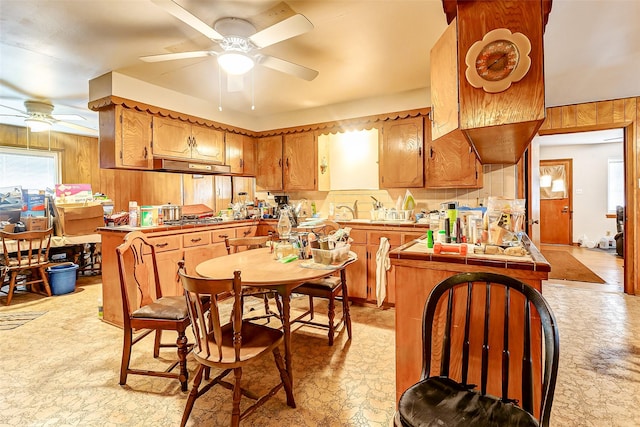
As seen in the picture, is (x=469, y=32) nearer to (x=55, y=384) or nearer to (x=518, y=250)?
(x=518, y=250)

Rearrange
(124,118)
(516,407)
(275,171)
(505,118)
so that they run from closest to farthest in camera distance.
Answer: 1. (516,407)
2. (505,118)
3. (124,118)
4. (275,171)

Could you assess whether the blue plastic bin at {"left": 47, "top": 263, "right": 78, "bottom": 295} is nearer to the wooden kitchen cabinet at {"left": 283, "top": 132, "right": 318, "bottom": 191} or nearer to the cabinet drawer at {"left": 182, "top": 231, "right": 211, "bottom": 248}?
the cabinet drawer at {"left": 182, "top": 231, "right": 211, "bottom": 248}

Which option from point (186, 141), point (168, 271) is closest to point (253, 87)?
point (186, 141)

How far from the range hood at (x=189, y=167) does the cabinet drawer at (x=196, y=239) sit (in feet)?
2.62

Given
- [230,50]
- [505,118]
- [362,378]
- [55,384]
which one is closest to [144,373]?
[55,384]

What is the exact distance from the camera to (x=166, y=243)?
10.6 feet

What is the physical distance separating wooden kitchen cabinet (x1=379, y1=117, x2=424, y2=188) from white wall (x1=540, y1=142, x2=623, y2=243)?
18.7ft

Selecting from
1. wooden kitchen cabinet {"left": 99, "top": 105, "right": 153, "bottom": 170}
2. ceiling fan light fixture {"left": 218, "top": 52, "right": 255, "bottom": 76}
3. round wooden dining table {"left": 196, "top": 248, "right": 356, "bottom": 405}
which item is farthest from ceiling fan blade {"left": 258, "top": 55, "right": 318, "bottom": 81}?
wooden kitchen cabinet {"left": 99, "top": 105, "right": 153, "bottom": 170}

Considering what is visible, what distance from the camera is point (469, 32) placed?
1.52m

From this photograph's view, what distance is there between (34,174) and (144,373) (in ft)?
17.9

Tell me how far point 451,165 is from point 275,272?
2.59m

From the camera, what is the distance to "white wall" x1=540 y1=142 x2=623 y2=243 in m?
7.27

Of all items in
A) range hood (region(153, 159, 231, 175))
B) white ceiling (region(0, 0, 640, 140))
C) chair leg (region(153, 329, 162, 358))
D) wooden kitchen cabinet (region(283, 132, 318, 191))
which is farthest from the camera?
wooden kitchen cabinet (region(283, 132, 318, 191))

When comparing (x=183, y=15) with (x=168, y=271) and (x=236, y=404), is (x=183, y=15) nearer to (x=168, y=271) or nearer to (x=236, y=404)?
(x=236, y=404)
